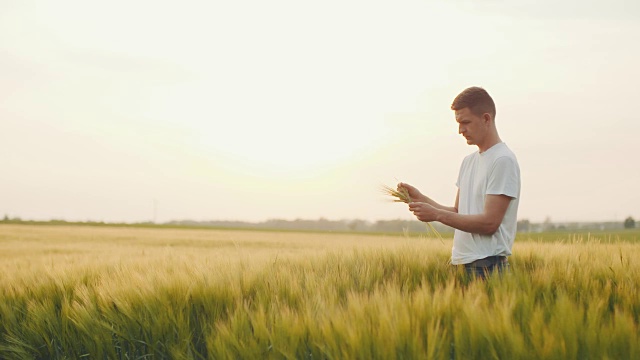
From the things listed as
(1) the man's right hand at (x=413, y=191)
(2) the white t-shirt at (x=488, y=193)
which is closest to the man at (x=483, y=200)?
(2) the white t-shirt at (x=488, y=193)

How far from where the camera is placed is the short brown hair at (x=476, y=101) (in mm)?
3521

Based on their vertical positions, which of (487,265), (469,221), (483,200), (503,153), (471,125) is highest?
(471,125)

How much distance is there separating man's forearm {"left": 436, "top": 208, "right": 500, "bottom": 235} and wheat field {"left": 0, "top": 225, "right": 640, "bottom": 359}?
356 millimetres

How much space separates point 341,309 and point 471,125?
1.66 m

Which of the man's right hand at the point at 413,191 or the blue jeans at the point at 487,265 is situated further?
the man's right hand at the point at 413,191

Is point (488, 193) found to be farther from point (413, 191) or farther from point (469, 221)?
point (413, 191)

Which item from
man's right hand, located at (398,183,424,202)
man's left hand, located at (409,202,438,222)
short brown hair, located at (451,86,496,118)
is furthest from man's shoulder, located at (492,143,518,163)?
man's right hand, located at (398,183,424,202)

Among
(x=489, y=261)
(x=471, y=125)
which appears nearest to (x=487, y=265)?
(x=489, y=261)

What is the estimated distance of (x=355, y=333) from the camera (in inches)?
84.0

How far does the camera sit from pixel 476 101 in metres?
3.52

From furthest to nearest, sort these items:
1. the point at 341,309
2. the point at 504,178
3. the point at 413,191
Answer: the point at 413,191
the point at 504,178
the point at 341,309

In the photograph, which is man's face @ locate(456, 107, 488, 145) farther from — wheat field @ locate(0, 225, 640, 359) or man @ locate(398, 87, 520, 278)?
wheat field @ locate(0, 225, 640, 359)

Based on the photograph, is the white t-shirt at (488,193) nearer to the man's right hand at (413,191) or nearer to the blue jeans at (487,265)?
the blue jeans at (487,265)

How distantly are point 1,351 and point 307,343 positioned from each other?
2608 millimetres
